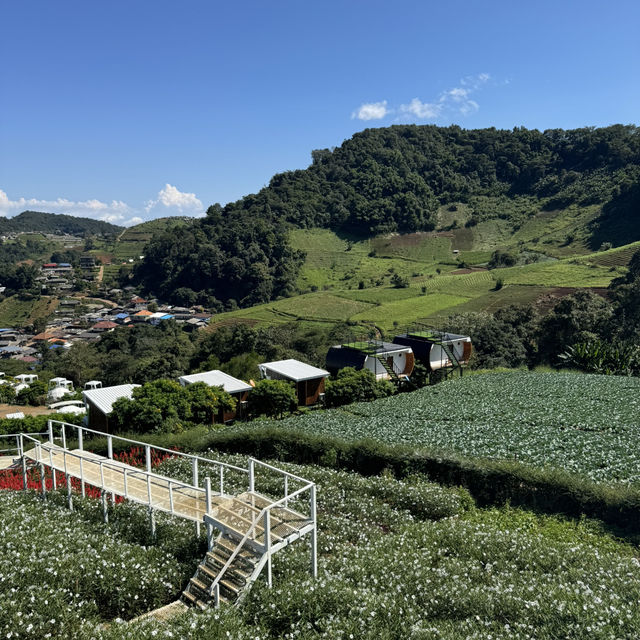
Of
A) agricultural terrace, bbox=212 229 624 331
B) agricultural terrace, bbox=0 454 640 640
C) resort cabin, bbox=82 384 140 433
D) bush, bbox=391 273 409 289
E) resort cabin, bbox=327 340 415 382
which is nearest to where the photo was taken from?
agricultural terrace, bbox=0 454 640 640

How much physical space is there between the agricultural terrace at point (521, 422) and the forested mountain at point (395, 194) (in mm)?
82573

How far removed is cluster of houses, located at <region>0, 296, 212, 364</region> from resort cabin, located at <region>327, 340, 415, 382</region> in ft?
192

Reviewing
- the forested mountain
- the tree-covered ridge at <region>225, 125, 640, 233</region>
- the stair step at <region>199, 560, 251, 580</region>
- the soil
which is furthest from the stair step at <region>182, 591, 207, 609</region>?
the tree-covered ridge at <region>225, 125, 640, 233</region>

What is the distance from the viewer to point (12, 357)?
91.9 metres

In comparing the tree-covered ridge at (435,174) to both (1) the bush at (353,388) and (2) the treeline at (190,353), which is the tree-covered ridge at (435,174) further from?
(1) the bush at (353,388)

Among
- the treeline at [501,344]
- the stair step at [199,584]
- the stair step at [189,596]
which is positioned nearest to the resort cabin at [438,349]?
the treeline at [501,344]

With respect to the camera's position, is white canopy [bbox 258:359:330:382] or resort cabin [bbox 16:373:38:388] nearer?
white canopy [bbox 258:359:330:382]

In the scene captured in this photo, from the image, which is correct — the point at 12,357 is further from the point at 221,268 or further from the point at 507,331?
the point at 507,331

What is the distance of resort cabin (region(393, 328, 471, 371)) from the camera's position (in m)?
38.9

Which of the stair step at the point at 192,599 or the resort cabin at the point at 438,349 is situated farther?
the resort cabin at the point at 438,349

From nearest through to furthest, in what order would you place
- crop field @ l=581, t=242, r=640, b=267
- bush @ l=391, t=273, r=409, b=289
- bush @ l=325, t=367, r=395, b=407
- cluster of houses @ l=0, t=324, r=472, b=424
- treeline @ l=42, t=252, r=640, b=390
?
cluster of houses @ l=0, t=324, r=472, b=424, bush @ l=325, t=367, r=395, b=407, treeline @ l=42, t=252, r=640, b=390, crop field @ l=581, t=242, r=640, b=267, bush @ l=391, t=273, r=409, b=289

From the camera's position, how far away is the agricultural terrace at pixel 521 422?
54.7ft

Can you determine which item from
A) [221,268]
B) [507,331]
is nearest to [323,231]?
[221,268]

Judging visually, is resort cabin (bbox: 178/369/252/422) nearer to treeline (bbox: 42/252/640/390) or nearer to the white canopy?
the white canopy
